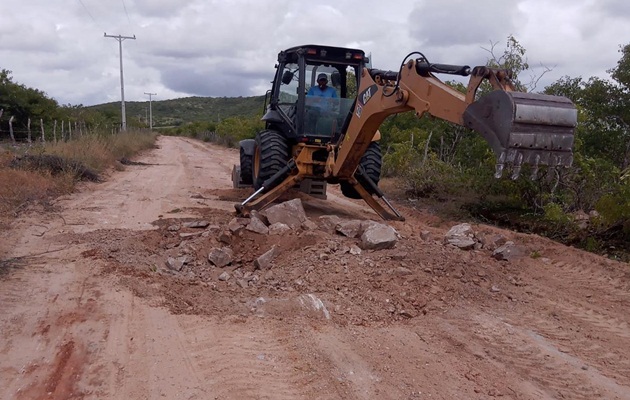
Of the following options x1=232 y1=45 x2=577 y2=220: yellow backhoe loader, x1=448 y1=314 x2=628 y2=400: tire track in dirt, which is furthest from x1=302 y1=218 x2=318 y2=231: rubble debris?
x1=448 y1=314 x2=628 y2=400: tire track in dirt

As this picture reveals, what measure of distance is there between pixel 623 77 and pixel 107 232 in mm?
11396

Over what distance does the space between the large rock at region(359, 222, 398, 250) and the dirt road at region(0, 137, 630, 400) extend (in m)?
0.21

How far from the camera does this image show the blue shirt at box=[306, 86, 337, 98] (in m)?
9.47

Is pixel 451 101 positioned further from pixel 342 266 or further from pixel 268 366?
pixel 268 366

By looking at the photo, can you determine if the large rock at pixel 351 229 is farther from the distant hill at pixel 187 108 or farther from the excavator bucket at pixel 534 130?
the distant hill at pixel 187 108

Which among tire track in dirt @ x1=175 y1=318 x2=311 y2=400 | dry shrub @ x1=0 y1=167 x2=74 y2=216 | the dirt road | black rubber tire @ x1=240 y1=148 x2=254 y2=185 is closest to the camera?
tire track in dirt @ x1=175 y1=318 x2=311 y2=400

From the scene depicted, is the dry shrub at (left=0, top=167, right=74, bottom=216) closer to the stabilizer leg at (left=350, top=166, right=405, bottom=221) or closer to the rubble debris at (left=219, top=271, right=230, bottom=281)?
the rubble debris at (left=219, top=271, right=230, bottom=281)

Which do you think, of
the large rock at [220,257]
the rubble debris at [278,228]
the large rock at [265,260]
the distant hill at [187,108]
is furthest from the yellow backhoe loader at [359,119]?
the distant hill at [187,108]

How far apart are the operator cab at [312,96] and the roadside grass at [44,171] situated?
443 cm

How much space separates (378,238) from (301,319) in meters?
2.12

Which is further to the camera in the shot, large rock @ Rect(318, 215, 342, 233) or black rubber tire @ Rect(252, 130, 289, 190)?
black rubber tire @ Rect(252, 130, 289, 190)

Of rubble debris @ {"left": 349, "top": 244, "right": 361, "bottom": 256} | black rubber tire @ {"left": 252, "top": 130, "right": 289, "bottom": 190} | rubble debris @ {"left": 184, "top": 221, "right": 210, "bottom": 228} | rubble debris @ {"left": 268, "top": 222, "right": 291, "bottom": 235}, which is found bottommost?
rubble debris @ {"left": 184, "top": 221, "right": 210, "bottom": 228}

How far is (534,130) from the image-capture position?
494 centimetres

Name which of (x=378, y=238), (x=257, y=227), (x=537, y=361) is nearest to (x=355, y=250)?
(x=378, y=238)
